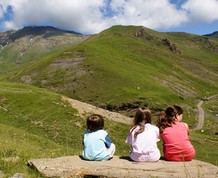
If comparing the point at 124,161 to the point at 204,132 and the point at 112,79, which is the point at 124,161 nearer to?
the point at 204,132

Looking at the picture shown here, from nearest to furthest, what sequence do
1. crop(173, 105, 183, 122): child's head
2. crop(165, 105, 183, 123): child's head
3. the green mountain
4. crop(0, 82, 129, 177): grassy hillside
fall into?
crop(165, 105, 183, 123): child's head < crop(173, 105, 183, 122): child's head < the green mountain < crop(0, 82, 129, 177): grassy hillside

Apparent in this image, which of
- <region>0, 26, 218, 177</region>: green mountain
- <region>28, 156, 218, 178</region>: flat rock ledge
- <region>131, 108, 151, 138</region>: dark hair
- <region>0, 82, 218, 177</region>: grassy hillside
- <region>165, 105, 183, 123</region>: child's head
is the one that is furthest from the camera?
<region>0, 82, 218, 177</region>: grassy hillside

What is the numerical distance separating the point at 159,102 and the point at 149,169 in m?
87.3

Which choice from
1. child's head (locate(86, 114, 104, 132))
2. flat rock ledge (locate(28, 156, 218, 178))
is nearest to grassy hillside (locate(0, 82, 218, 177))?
child's head (locate(86, 114, 104, 132))

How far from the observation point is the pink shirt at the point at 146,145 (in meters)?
14.0

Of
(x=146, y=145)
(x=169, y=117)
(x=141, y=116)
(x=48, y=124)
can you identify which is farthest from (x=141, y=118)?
(x=48, y=124)

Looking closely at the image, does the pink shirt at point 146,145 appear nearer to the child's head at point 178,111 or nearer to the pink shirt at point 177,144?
the pink shirt at point 177,144

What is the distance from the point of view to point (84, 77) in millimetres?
111500

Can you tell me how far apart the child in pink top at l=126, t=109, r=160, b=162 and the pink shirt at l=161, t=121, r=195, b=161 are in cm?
45

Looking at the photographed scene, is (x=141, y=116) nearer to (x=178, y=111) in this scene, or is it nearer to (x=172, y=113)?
(x=172, y=113)

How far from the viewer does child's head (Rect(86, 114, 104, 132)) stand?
1457 centimetres

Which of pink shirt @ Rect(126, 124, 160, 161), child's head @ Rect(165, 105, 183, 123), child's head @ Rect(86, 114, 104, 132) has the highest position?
child's head @ Rect(165, 105, 183, 123)

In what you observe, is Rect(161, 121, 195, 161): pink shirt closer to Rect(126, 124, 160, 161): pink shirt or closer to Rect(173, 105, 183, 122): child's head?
Rect(173, 105, 183, 122): child's head

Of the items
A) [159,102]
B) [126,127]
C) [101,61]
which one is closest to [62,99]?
[126,127]
